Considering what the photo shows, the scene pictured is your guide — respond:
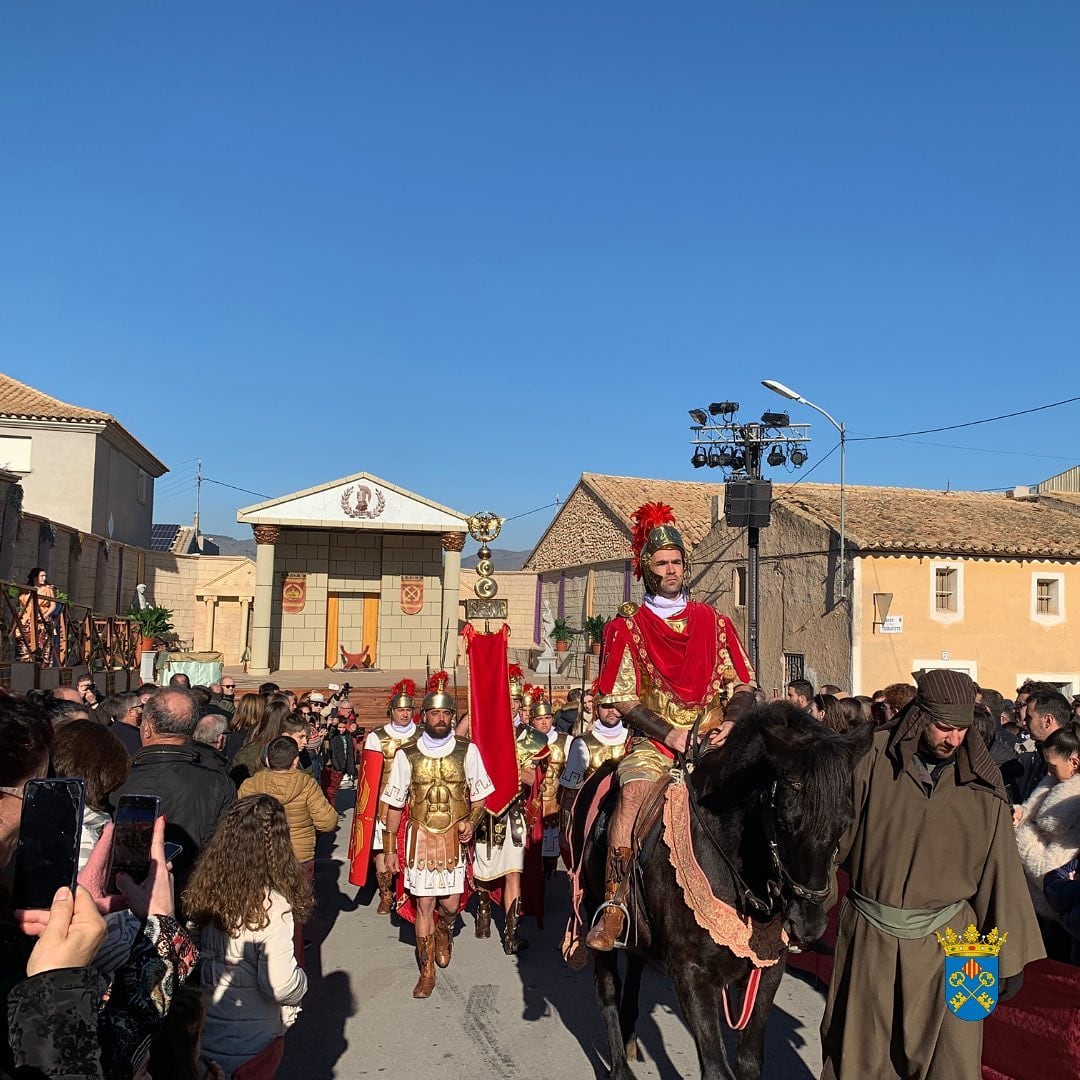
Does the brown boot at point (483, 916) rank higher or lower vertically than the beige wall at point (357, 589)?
lower

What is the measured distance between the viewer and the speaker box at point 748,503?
17516mm

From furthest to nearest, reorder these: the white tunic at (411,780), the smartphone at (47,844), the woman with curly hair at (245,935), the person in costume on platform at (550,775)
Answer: the person in costume on platform at (550,775)
the white tunic at (411,780)
the woman with curly hair at (245,935)
the smartphone at (47,844)

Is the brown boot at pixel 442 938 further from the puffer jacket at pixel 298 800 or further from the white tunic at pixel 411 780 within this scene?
the puffer jacket at pixel 298 800

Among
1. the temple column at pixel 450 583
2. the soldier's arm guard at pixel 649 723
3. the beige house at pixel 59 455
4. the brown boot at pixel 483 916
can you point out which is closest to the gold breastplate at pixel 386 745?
the brown boot at pixel 483 916

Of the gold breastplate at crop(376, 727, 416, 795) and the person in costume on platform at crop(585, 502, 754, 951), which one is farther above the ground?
the person in costume on platform at crop(585, 502, 754, 951)

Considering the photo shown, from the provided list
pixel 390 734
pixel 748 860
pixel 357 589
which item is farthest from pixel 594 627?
pixel 748 860

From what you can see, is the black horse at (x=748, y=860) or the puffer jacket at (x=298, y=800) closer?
the black horse at (x=748, y=860)

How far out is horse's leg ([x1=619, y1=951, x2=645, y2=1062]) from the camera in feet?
16.0

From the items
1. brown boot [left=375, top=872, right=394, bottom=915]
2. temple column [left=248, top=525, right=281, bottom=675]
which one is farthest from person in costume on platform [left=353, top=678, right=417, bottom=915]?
temple column [left=248, top=525, right=281, bottom=675]

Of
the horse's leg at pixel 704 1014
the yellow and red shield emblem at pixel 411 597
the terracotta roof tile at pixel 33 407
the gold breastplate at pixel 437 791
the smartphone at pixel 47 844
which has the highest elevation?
the terracotta roof tile at pixel 33 407

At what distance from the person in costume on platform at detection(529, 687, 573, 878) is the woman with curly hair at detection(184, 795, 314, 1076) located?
495cm

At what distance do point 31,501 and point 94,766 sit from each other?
24.4 meters

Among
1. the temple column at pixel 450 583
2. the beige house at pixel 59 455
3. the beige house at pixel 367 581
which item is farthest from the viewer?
the temple column at pixel 450 583

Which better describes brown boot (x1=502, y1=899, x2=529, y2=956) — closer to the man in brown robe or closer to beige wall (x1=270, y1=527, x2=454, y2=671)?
the man in brown robe
